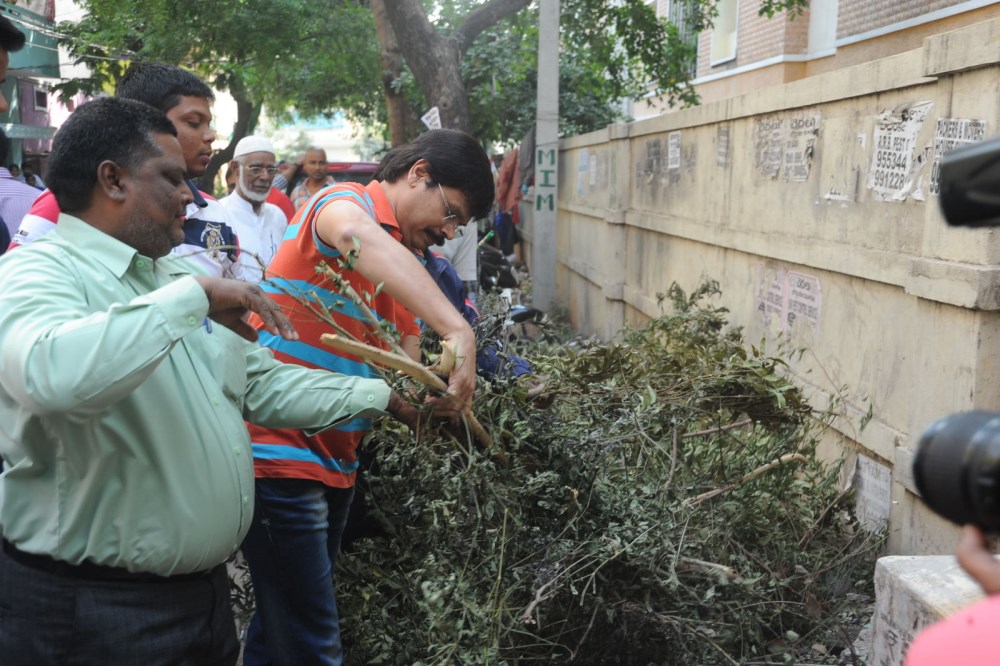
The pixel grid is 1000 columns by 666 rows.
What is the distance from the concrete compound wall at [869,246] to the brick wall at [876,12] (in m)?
5.92

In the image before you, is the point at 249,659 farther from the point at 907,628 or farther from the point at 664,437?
the point at 907,628

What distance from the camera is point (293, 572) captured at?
9.50ft

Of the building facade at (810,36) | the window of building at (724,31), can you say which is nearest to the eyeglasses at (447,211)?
the building facade at (810,36)

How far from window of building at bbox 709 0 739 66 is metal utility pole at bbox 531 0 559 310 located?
23.5 ft

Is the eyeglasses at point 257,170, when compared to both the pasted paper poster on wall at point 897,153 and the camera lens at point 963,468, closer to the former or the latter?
the pasted paper poster on wall at point 897,153

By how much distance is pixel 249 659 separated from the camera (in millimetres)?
3164

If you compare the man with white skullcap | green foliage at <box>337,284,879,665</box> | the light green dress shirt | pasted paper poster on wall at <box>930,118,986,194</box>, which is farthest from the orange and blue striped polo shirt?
the man with white skullcap

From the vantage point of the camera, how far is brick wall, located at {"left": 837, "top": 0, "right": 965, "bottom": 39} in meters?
11.7

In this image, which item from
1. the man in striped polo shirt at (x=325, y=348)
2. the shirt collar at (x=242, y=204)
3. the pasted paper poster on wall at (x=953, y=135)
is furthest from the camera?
the shirt collar at (x=242, y=204)

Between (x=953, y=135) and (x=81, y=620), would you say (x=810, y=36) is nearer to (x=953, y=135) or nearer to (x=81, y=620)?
Result: (x=953, y=135)

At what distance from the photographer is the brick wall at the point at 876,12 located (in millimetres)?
11672

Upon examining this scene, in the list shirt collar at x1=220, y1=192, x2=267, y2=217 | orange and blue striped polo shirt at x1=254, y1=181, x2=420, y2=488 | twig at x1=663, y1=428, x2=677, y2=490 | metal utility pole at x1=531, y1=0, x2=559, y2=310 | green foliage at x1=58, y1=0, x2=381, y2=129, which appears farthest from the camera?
metal utility pole at x1=531, y1=0, x2=559, y2=310

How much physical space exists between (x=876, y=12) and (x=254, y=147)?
30.6 feet

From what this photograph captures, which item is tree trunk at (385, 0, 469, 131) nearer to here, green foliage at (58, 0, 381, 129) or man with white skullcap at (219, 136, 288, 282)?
green foliage at (58, 0, 381, 129)
